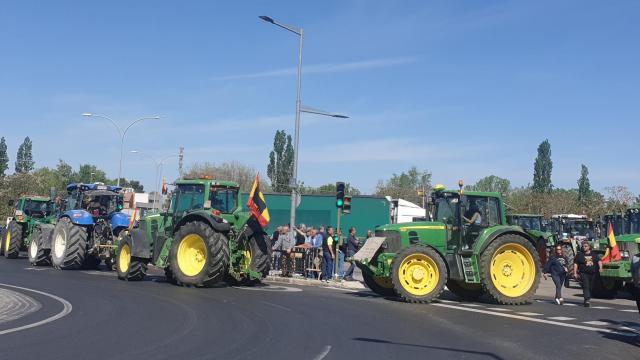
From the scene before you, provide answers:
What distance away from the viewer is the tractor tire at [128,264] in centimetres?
1759

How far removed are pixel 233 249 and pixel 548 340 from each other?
8.84 meters

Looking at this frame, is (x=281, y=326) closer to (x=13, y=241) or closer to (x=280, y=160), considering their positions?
(x=13, y=241)

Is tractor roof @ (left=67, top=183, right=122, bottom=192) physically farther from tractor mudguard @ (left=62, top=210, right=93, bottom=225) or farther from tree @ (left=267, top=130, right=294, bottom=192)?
tree @ (left=267, top=130, right=294, bottom=192)

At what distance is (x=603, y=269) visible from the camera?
16.9m

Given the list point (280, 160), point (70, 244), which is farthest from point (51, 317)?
point (280, 160)

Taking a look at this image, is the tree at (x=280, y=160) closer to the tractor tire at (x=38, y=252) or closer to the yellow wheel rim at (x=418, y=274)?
the tractor tire at (x=38, y=252)

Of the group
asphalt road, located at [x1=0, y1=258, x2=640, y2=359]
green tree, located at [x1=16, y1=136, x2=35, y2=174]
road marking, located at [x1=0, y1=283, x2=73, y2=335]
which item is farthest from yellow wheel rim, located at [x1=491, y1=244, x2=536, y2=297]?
green tree, located at [x1=16, y1=136, x2=35, y2=174]

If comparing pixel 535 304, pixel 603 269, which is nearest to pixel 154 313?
pixel 535 304

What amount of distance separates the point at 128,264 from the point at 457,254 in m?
9.02

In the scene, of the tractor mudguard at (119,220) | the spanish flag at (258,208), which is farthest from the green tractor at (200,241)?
the tractor mudguard at (119,220)

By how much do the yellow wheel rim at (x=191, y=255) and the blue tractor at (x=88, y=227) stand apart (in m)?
4.47

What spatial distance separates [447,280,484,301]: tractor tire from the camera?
16.1 m

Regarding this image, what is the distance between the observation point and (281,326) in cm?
1070

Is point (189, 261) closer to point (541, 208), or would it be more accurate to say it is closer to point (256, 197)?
point (256, 197)
